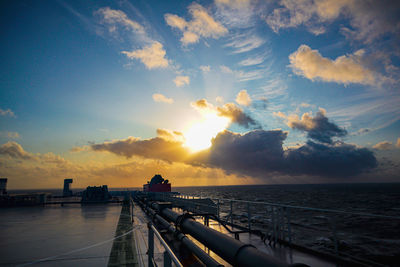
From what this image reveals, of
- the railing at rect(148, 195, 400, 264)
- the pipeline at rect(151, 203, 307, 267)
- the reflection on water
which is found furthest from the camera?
the reflection on water

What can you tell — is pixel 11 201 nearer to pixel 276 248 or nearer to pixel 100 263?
pixel 100 263

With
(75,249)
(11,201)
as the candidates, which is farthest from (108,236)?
(11,201)

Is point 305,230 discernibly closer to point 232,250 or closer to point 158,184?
point 232,250

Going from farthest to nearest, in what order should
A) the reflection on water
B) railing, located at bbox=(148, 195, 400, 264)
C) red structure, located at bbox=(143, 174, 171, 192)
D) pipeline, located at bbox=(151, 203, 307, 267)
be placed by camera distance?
red structure, located at bbox=(143, 174, 171, 192) < the reflection on water < railing, located at bbox=(148, 195, 400, 264) < pipeline, located at bbox=(151, 203, 307, 267)

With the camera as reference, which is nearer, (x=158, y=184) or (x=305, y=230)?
(x=305, y=230)

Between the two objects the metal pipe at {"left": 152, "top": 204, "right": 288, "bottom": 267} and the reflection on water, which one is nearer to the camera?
the metal pipe at {"left": 152, "top": 204, "right": 288, "bottom": 267}

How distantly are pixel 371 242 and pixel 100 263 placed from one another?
79.0 ft

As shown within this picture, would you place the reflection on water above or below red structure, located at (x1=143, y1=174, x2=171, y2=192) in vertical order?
below

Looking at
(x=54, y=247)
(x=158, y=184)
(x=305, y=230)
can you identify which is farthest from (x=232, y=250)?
(x=158, y=184)

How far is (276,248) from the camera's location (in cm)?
852

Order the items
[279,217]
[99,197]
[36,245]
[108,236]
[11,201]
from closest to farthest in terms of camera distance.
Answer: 1. [279,217]
2. [36,245]
3. [108,236]
4. [11,201]
5. [99,197]

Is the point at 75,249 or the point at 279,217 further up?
the point at 279,217

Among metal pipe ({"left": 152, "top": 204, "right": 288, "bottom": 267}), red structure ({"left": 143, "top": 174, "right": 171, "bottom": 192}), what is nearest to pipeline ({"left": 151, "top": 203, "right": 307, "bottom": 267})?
metal pipe ({"left": 152, "top": 204, "right": 288, "bottom": 267})

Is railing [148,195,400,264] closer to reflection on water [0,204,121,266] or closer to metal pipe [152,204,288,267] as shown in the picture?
metal pipe [152,204,288,267]
